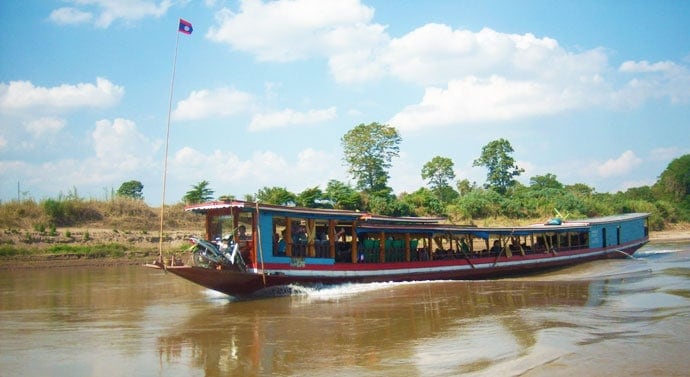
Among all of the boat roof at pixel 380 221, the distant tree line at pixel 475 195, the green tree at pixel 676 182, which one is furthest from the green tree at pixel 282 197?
the green tree at pixel 676 182

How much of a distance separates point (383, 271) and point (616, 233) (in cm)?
1382

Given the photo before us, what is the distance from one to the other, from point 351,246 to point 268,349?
9216mm

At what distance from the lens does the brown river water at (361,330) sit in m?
8.09

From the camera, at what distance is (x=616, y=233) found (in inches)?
1026

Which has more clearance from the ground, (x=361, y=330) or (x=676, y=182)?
(x=676, y=182)

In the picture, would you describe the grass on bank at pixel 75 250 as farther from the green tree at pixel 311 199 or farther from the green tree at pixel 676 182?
the green tree at pixel 676 182

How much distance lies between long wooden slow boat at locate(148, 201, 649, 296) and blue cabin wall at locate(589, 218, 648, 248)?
0.08 meters

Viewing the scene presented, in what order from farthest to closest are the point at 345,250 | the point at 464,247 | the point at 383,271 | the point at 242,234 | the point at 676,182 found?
the point at 676,182 → the point at 464,247 → the point at 345,250 → the point at 383,271 → the point at 242,234

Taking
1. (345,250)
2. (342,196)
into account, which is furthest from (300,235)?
Answer: (342,196)

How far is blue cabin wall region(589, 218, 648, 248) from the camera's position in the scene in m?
25.0

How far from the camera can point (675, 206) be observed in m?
48.8

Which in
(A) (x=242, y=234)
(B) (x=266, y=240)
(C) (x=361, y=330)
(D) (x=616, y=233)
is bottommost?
(C) (x=361, y=330)

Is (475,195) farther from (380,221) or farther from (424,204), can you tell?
(380,221)

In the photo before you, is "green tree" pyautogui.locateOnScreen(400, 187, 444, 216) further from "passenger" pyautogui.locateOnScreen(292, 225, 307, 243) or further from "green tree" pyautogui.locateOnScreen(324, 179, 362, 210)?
"passenger" pyautogui.locateOnScreen(292, 225, 307, 243)
